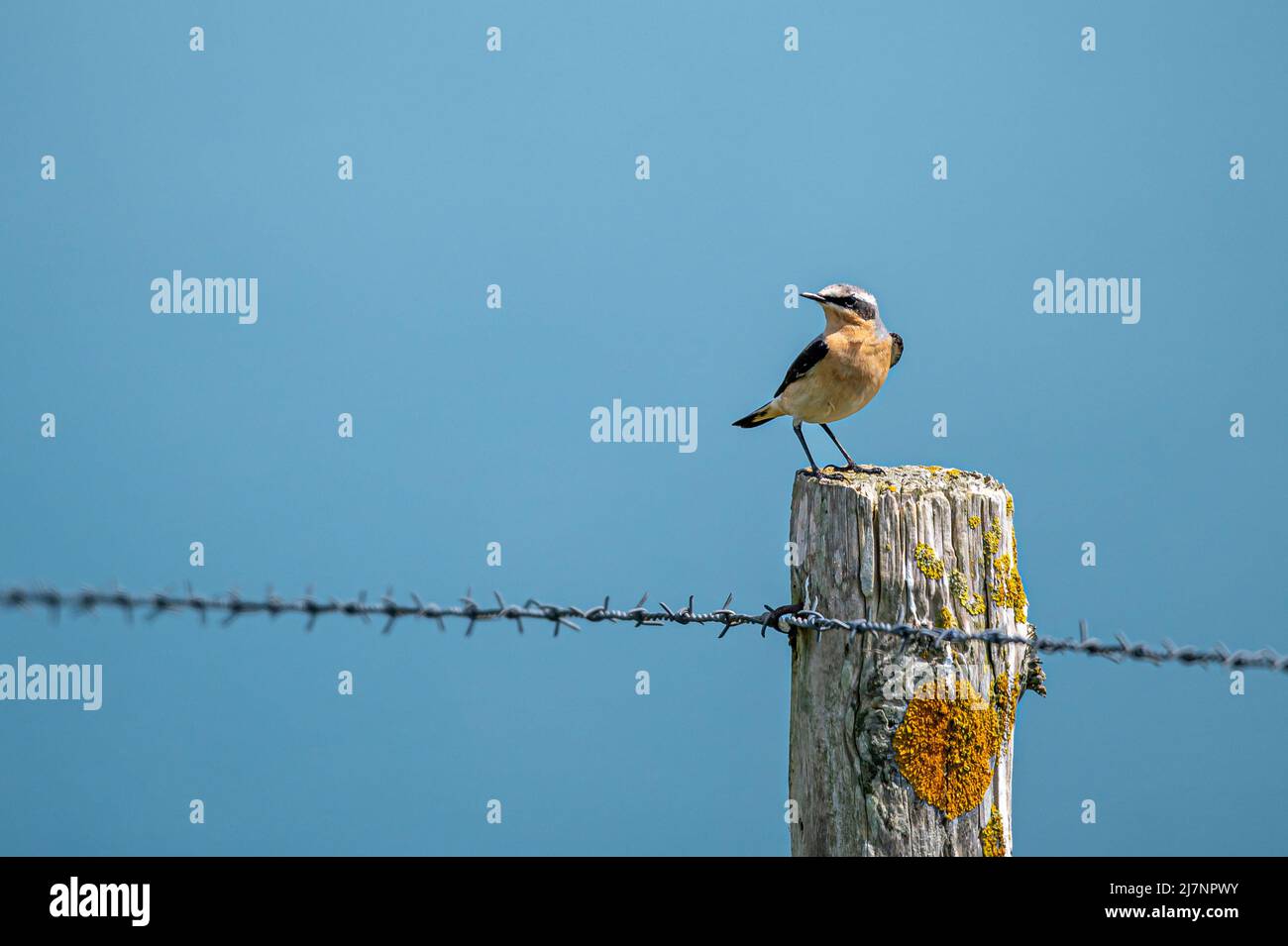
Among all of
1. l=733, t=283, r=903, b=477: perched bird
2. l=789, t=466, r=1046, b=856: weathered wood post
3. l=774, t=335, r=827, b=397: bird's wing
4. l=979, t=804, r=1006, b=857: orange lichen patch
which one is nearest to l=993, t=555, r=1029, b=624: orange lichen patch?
l=789, t=466, r=1046, b=856: weathered wood post

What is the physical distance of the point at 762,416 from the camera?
5793mm

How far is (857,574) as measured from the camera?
9.96ft

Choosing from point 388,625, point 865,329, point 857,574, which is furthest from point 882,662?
point 865,329

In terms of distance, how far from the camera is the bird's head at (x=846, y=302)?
5.17 meters

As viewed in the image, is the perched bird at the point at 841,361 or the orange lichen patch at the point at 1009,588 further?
the perched bird at the point at 841,361

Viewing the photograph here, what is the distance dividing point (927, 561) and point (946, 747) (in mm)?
471

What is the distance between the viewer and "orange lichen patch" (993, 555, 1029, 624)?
306 centimetres

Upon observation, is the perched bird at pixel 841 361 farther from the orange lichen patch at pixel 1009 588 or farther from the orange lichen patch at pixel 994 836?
the orange lichen patch at pixel 994 836

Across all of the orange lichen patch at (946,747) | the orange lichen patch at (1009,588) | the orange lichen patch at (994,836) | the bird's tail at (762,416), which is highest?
the bird's tail at (762,416)

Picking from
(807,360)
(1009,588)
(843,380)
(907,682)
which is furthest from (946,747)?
(807,360)

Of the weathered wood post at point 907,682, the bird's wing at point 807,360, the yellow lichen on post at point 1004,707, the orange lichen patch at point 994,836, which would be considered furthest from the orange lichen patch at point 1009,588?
the bird's wing at point 807,360

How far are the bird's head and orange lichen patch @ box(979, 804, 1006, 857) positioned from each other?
2.69 metres

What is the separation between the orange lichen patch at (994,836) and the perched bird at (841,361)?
88.6 inches
